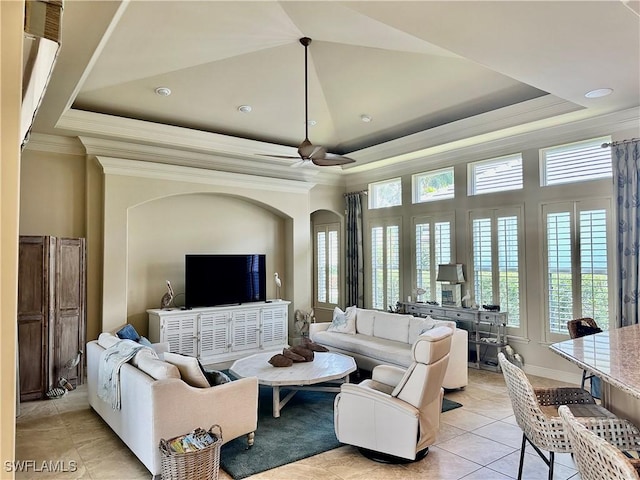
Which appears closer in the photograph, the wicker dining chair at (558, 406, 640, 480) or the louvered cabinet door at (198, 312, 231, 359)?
the wicker dining chair at (558, 406, 640, 480)

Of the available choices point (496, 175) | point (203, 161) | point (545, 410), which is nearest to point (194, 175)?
point (203, 161)

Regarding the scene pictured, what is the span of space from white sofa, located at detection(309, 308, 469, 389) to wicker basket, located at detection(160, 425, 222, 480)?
2.71m

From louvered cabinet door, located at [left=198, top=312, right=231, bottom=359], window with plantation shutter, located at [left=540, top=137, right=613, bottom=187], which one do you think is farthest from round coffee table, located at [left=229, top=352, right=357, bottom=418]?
window with plantation shutter, located at [left=540, top=137, right=613, bottom=187]

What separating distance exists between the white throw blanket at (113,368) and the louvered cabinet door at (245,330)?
281 cm

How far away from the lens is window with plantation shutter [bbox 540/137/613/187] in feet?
17.3

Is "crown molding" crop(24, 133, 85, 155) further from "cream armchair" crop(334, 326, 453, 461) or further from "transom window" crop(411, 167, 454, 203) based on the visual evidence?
"transom window" crop(411, 167, 454, 203)

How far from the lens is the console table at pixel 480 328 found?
19.4ft

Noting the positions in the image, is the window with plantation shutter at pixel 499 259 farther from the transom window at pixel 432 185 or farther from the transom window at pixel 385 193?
the transom window at pixel 385 193

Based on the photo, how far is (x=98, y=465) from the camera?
338cm

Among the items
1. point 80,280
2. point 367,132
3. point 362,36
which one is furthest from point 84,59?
point 367,132

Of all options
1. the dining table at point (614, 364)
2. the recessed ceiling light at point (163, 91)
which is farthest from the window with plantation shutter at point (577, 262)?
the recessed ceiling light at point (163, 91)

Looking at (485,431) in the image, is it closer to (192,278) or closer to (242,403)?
(242,403)

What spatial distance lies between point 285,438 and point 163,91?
438 centimetres

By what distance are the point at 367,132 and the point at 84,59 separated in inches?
180
